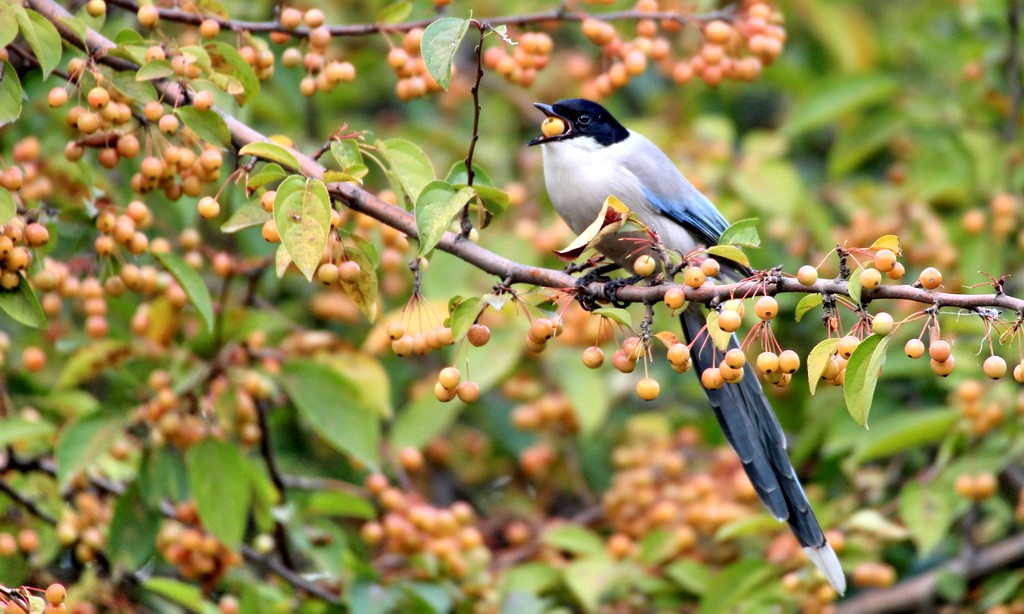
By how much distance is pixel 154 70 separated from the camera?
2932mm

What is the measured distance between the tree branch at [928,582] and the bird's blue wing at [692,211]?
5.47 ft

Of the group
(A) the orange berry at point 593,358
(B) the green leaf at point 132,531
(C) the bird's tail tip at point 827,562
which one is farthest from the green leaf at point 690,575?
(B) the green leaf at point 132,531

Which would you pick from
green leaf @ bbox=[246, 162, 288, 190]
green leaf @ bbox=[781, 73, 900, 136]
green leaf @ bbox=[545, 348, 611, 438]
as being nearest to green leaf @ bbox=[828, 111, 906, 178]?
green leaf @ bbox=[781, 73, 900, 136]

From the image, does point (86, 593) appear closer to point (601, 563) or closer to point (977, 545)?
point (601, 563)

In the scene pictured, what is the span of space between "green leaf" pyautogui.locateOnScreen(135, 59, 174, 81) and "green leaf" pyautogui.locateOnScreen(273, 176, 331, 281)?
535 mm

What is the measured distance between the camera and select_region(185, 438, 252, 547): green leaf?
12.4 feet

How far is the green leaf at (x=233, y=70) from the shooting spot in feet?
10.4

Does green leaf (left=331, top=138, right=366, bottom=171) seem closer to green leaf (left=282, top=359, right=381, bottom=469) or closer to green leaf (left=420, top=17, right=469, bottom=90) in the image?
green leaf (left=420, top=17, right=469, bottom=90)

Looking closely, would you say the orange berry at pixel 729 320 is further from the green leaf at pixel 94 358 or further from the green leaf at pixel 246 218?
the green leaf at pixel 94 358

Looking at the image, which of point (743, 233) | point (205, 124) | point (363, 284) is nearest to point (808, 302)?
point (743, 233)

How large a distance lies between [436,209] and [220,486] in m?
1.62

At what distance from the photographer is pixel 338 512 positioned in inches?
168

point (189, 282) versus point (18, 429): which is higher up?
point (189, 282)

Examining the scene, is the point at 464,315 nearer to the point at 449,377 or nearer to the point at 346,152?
the point at 449,377
